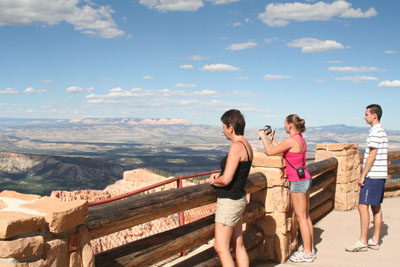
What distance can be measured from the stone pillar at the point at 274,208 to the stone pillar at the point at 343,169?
11.4 feet

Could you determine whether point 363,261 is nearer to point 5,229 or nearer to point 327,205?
point 327,205

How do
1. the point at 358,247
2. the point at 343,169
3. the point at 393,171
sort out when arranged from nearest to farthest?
the point at 358,247 → the point at 343,169 → the point at 393,171

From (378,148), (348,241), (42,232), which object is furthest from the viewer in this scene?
(348,241)

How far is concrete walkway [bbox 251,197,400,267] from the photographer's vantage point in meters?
5.23

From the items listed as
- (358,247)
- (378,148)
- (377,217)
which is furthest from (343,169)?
(378,148)

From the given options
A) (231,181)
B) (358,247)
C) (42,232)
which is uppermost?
(231,181)

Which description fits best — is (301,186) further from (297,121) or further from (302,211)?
(297,121)

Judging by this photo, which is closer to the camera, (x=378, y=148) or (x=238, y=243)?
(x=238, y=243)

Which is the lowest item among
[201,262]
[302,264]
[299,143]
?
[302,264]

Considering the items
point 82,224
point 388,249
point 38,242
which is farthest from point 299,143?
point 38,242

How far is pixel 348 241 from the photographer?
20.3 ft

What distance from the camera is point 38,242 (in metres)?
2.29

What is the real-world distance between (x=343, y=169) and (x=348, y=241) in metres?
2.46

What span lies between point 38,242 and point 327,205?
6.85m
